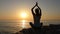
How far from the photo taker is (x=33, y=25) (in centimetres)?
1784

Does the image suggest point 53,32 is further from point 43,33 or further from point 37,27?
point 37,27

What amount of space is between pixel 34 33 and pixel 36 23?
1801 millimetres

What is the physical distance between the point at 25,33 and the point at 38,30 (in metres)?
1.05

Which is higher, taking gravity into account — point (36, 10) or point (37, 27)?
point (36, 10)

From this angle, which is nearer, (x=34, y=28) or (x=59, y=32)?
(x=59, y=32)

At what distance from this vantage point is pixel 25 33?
16.5 m

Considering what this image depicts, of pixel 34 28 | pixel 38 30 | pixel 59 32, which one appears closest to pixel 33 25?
pixel 34 28

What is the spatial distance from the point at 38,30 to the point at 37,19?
1375mm

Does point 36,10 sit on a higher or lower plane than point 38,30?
higher

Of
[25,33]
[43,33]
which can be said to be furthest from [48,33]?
[25,33]

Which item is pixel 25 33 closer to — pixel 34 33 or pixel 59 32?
pixel 34 33

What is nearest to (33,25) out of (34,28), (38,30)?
(34,28)

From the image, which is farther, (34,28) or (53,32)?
(34,28)

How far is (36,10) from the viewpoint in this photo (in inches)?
665
